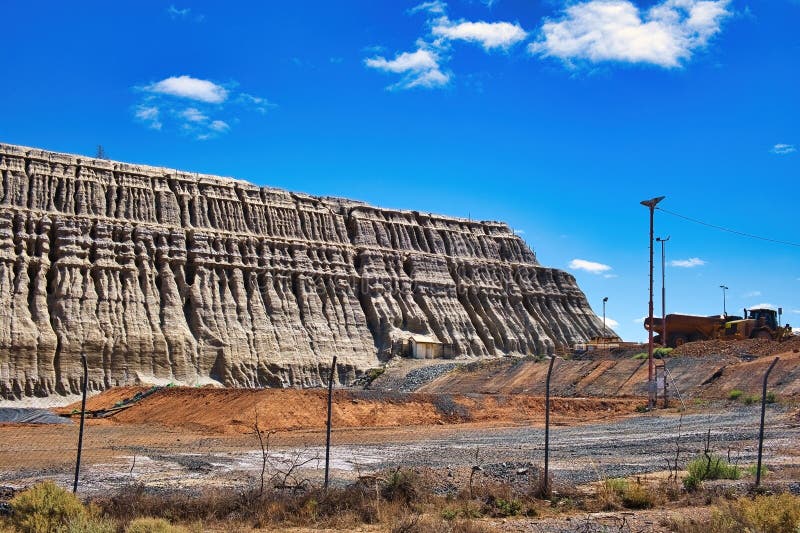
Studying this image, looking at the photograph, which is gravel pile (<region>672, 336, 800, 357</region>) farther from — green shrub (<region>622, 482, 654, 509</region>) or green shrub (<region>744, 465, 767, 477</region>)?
green shrub (<region>622, 482, 654, 509</region>)

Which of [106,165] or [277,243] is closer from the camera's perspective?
[106,165]

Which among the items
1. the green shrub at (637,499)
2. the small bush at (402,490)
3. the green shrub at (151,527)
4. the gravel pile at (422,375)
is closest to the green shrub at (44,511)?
the green shrub at (151,527)

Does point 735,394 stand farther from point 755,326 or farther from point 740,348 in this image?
point 755,326

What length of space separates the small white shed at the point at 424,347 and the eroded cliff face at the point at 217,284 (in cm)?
123

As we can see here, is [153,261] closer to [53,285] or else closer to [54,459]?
[53,285]

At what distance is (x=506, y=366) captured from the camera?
60.9 metres

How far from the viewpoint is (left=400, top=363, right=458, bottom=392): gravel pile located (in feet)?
200

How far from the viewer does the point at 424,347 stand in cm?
7069

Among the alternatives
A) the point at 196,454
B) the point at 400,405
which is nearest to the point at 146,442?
the point at 196,454

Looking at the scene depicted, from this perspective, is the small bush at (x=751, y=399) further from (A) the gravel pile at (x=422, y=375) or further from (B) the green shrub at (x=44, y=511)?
(B) the green shrub at (x=44, y=511)

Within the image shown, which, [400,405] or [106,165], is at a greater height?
[106,165]

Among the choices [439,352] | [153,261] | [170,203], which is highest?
[170,203]

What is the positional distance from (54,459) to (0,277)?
34295 mm

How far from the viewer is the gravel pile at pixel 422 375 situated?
60844 mm
